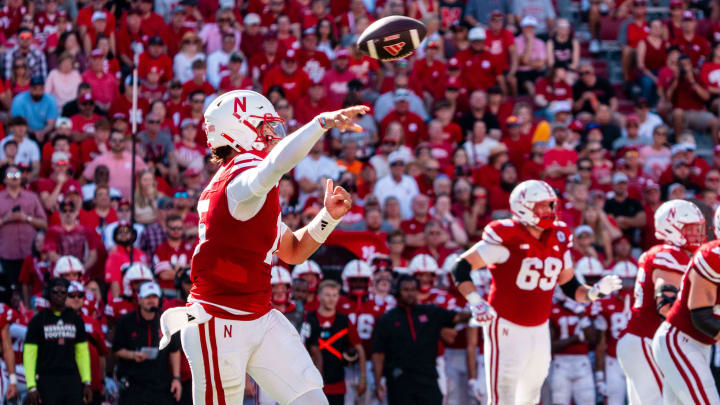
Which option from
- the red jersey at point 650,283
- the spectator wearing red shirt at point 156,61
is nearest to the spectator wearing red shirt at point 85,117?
the spectator wearing red shirt at point 156,61

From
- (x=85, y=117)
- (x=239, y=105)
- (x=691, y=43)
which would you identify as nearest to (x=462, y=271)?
(x=239, y=105)

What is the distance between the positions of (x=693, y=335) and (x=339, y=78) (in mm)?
7524

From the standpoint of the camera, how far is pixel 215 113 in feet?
18.9

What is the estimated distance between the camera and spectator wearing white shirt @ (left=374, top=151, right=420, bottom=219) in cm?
1237

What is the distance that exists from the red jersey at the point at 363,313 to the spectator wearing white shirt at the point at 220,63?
4.18 m

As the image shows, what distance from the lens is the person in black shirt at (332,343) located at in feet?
32.7

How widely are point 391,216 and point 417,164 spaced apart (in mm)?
1033

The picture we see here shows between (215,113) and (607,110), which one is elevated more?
(215,113)

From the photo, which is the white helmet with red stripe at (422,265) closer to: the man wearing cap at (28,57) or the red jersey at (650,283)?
the red jersey at (650,283)

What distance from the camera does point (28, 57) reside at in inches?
527

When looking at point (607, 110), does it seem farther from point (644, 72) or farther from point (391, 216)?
point (391, 216)

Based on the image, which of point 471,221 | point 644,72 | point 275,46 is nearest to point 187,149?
point 275,46

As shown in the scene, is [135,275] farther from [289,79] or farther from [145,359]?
[289,79]

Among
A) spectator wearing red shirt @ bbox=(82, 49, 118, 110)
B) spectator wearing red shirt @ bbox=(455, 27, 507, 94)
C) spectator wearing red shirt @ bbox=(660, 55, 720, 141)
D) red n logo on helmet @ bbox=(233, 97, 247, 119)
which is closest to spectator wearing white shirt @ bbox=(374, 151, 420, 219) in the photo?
spectator wearing red shirt @ bbox=(455, 27, 507, 94)
